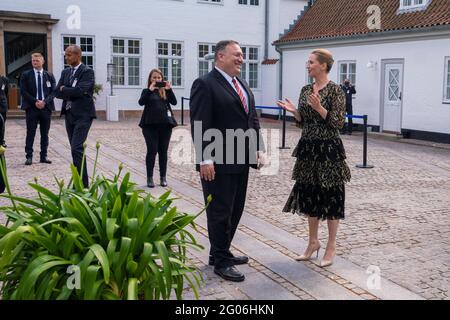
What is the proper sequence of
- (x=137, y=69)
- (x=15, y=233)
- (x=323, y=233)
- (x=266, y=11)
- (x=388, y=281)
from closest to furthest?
(x=15, y=233)
(x=388, y=281)
(x=323, y=233)
(x=137, y=69)
(x=266, y=11)

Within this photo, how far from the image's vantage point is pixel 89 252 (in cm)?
312

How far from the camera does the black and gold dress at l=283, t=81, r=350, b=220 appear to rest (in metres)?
4.90

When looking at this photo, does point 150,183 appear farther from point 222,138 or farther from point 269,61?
point 269,61

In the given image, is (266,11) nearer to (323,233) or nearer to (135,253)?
(323,233)

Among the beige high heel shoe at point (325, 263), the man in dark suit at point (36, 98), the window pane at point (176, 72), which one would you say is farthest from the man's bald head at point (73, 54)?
A: the window pane at point (176, 72)

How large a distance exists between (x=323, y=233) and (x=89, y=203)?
3231 millimetres

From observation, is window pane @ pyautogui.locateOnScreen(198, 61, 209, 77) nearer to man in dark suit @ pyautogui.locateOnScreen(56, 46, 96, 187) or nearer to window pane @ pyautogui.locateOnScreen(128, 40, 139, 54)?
window pane @ pyautogui.locateOnScreen(128, 40, 139, 54)

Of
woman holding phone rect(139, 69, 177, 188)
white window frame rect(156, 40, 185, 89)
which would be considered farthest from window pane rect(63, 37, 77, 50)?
woman holding phone rect(139, 69, 177, 188)

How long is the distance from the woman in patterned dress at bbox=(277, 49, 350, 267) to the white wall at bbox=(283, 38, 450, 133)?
12208 millimetres

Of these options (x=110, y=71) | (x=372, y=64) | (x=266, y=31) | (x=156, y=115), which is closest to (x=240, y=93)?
(x=156, y=115)

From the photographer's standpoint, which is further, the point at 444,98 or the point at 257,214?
the point at 444,98

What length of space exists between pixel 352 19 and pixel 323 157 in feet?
55.0
